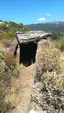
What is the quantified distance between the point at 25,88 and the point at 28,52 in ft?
22.2

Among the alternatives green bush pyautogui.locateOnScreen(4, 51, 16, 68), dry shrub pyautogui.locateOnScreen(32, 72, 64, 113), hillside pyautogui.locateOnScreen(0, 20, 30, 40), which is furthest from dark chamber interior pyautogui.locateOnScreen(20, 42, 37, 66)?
dry shrub pyautogui.locateOnScreen(32, 72, 64, 113)

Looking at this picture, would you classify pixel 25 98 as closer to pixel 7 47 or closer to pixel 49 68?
pixel 49 68

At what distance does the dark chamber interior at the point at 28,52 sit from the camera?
16.2m

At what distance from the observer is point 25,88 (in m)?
10.5

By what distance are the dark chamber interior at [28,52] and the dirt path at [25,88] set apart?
8.73 feet

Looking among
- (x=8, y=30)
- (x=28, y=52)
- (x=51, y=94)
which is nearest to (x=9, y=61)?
(x=28, y=52)

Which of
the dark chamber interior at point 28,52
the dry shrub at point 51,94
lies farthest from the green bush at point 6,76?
the dark chamber interior at point 28,52

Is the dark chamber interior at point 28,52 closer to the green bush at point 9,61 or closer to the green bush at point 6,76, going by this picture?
the green bush at point 9,61

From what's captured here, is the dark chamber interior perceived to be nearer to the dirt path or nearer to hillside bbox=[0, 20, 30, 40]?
the dirt path

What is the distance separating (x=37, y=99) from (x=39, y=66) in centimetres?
342

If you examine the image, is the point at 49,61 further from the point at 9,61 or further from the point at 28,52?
the point at 28,52

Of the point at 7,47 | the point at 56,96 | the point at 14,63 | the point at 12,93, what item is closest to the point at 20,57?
the point at 7,47

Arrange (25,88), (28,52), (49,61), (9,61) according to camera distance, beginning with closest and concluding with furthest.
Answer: (25,88) → (49,61) → (9,61) → (28,52)

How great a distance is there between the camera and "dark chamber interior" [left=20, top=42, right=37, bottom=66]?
1624 cm
